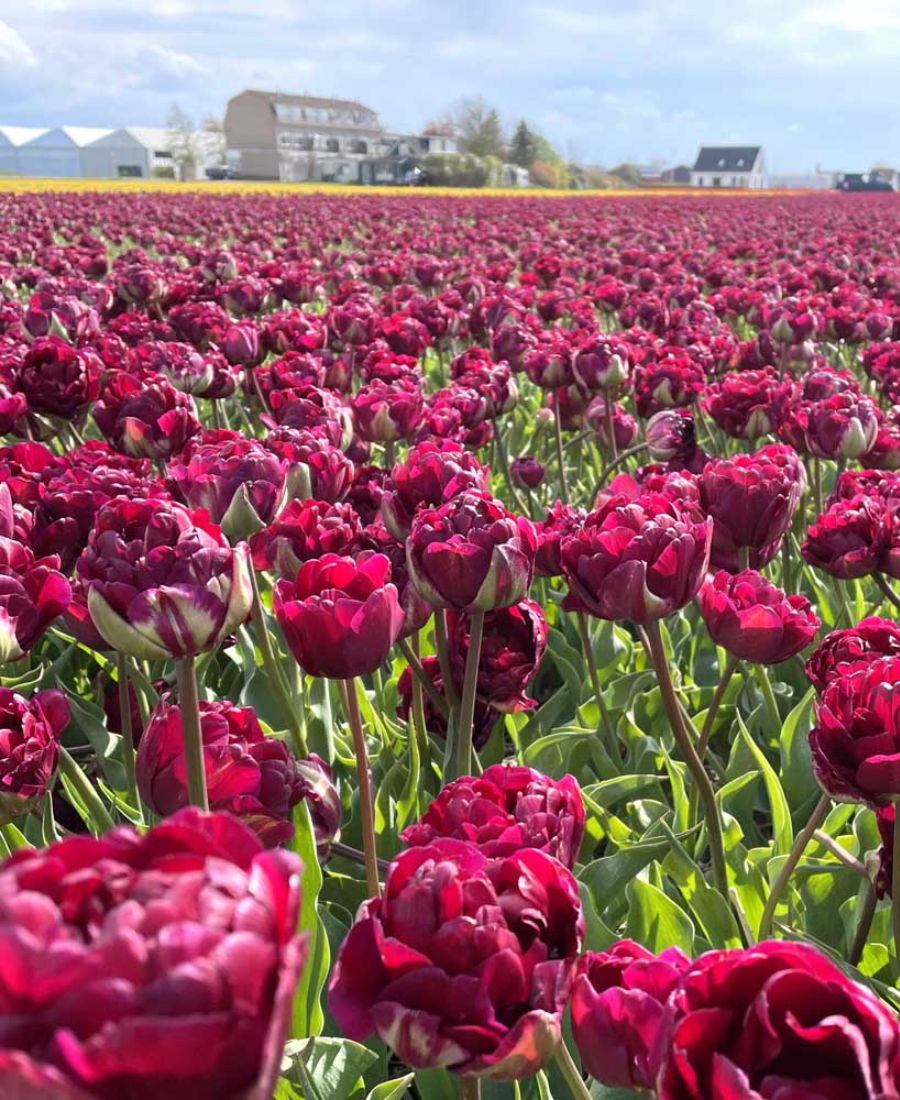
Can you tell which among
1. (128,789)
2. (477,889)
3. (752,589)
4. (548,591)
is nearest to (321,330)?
(548,591)

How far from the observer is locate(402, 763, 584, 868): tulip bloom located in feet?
3.17

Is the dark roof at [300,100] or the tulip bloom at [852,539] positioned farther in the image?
the dark roof at [300,100]

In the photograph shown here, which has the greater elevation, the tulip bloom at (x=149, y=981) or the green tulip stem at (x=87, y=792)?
the tulip bloom at (x=149, y=981)

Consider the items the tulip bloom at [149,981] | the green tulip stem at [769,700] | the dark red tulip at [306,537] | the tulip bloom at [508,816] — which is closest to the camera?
the tulip bloom at [149,981]

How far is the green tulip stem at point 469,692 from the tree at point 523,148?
89.1 meters

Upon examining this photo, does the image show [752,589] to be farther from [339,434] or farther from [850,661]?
[339,434]

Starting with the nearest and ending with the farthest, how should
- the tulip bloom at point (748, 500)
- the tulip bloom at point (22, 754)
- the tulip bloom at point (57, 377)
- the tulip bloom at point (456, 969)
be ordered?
the tulip bloom at point (456, 969)
the tulip bloom at point (22, 754)
the tulip bloom at point (748, 500)
the tulip bloom at point (57, 377)

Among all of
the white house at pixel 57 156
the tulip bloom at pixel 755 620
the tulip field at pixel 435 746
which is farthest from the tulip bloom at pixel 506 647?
the white house at pixel 57 156

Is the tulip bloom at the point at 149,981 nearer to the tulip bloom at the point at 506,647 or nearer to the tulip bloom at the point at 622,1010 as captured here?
the tulip bloom at the point at 622,1010

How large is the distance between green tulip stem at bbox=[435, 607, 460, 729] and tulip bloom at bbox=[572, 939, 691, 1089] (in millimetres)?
767

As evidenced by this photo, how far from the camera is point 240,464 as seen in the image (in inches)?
69.3

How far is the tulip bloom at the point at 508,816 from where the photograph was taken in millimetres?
966

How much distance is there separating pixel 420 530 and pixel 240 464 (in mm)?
451

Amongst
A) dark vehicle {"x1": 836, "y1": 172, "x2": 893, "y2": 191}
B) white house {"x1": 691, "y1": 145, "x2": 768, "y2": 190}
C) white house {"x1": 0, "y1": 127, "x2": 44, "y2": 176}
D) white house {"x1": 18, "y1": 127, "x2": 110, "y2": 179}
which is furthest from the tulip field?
white house {"x1": 691, "y1": 145, "x2": 768, "y2": 190}
